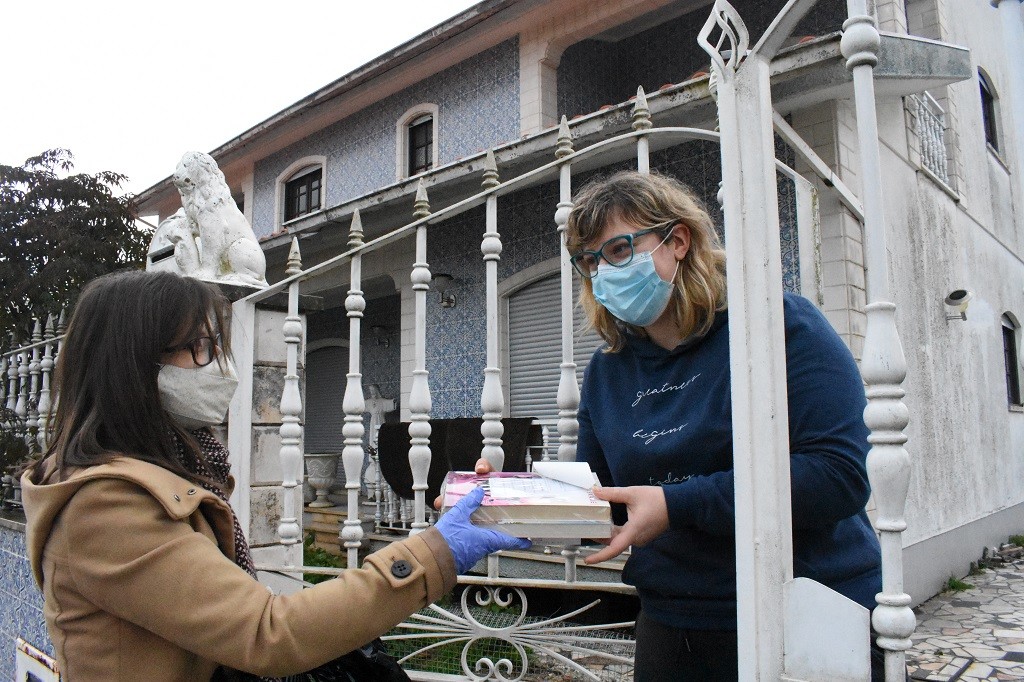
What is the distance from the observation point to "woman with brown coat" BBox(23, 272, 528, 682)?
3.66 ft

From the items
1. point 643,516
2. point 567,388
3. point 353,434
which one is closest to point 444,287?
point 353,434

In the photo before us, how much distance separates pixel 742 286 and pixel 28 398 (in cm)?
488

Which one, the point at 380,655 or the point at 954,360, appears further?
the point at 954,360

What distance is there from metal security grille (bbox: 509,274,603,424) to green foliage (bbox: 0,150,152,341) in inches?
199

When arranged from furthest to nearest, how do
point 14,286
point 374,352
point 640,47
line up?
point 374,352, point 640,47, point 14,286

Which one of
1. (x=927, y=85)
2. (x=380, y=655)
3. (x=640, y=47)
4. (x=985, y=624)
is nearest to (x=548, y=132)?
(x=927, y=85)

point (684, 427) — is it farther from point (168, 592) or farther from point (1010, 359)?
point (1010, 359)

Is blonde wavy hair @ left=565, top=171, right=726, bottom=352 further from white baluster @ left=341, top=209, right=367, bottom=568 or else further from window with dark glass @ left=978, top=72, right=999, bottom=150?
window with dark glass @ left=978, top=72, right=999, bottom=150

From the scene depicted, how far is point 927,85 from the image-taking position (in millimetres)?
5438

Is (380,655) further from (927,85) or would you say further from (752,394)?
(927,85)

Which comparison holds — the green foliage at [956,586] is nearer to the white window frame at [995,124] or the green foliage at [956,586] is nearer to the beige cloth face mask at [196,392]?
the white window frame at [995,124]

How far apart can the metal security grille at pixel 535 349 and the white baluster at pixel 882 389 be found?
6.52 metres

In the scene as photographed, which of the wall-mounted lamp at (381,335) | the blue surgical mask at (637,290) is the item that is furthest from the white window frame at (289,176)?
the blue surgical mask at (637,290)

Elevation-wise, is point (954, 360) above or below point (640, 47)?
below
